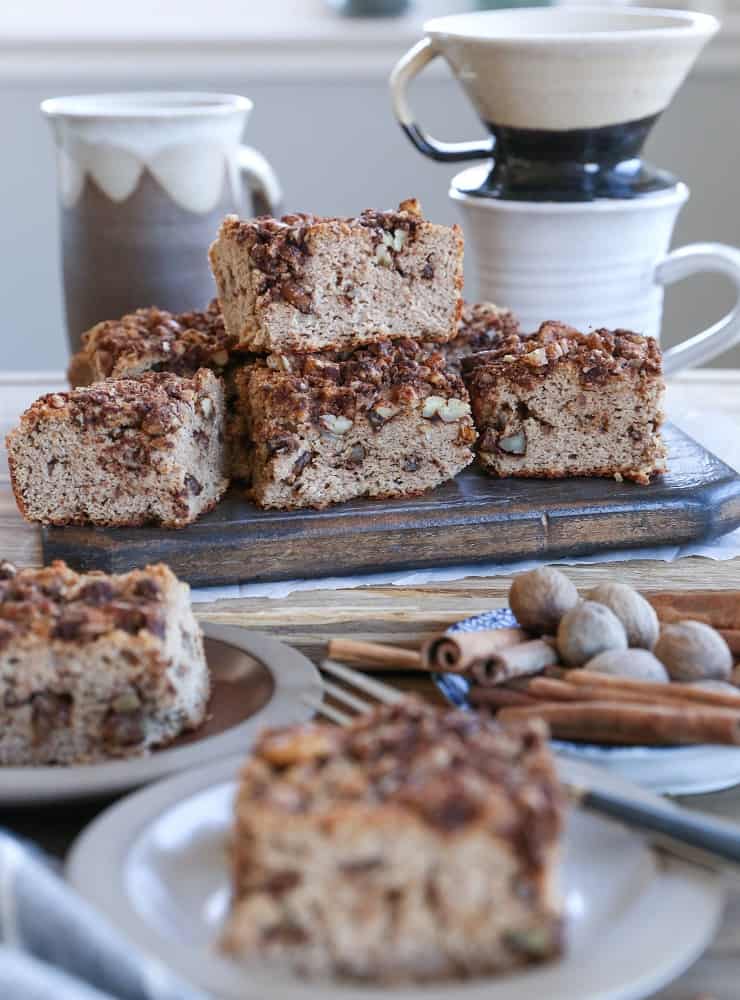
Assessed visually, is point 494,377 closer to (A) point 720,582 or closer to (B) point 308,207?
(A) point 720,582

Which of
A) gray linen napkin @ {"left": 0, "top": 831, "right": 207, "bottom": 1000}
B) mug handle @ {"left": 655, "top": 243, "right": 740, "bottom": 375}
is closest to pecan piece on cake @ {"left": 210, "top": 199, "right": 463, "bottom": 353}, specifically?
mug handle @ {"left": 655, "top": 243, "right": 740, "bottom": 375}

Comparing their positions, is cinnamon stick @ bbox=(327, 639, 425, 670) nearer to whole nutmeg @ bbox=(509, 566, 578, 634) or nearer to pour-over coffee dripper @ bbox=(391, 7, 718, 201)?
whole nutmeg @ bbox=(509, 566, 578, 634)

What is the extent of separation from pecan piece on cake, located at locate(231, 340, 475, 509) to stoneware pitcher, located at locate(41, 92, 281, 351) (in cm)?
57

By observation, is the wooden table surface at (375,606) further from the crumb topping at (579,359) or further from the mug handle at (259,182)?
the mug handle at (259,182)

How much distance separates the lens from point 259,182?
259cm

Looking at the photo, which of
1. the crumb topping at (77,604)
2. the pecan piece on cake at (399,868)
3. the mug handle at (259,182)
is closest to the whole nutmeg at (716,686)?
the pecan piece on cake at (399,868)

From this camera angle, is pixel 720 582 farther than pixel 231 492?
No

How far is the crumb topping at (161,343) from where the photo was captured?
194cm

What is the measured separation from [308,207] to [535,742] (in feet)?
11.9

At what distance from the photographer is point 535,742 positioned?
971 mm

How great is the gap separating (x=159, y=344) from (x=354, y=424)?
0.30 m

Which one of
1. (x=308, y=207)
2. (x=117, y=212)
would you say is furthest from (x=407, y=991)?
(x=308, y=207)

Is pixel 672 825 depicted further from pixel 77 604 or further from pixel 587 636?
pixel 77 604

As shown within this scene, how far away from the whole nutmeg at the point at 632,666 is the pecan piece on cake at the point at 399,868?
0.37 m
